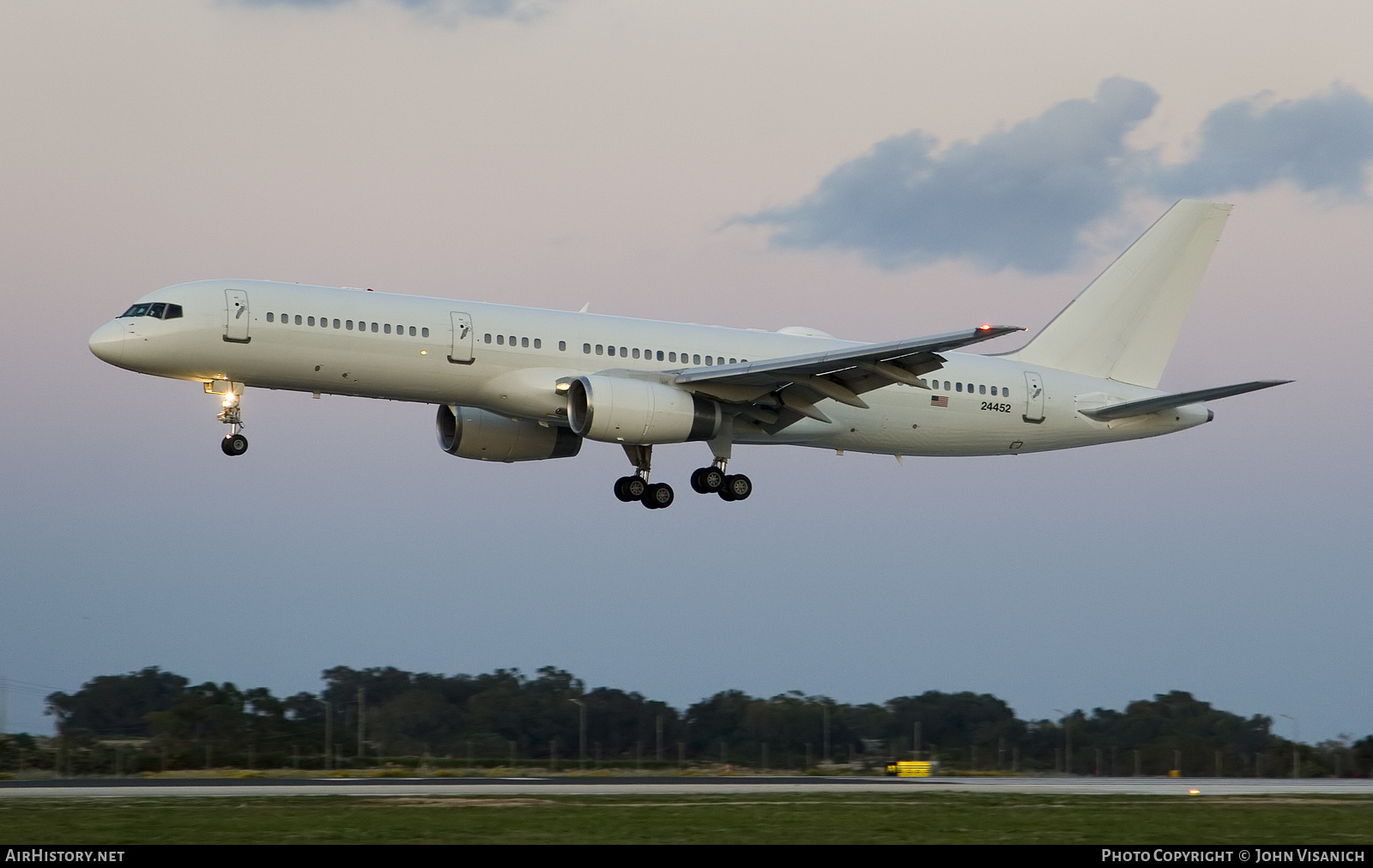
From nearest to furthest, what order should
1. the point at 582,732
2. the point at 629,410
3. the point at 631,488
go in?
the point at 629,410
the point at 631,488
the point at 582,732

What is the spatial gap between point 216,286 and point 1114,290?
2641cm

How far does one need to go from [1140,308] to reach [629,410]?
59.7 feet

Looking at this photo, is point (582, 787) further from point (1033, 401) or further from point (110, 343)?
point (1033, 401)

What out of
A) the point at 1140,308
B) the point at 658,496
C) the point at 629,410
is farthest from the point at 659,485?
the point at 1140,308

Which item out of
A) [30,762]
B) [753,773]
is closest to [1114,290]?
[753,773]

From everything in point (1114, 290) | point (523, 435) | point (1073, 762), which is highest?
point (1114, 290)

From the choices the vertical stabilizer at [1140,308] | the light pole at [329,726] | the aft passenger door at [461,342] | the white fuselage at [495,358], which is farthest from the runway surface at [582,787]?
the vertical stabilizer at [1140,308]

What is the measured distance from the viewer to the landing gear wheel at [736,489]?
43469 millimetres

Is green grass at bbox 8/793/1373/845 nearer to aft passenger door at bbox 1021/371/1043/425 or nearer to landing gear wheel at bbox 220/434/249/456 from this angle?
landing gear wheel at bbox 220/434/249/456

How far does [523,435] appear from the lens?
44562 mm

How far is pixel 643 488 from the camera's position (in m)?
43.1

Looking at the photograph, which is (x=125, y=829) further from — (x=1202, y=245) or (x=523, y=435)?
(x=1202, y=245)

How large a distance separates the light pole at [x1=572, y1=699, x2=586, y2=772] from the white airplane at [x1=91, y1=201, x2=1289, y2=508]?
894 centimetres

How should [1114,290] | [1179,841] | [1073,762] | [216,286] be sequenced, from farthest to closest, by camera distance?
[1073,762], [1114,290], [216,286], [1179,841]
